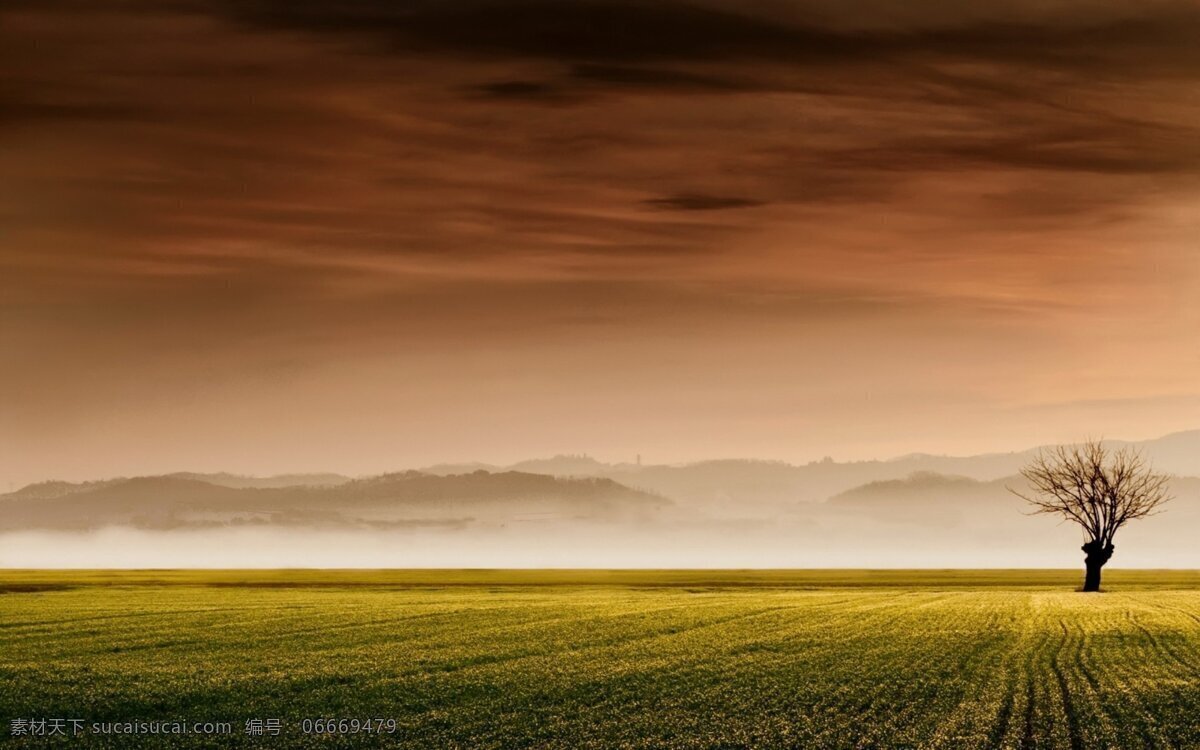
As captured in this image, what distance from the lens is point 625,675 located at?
35656mm

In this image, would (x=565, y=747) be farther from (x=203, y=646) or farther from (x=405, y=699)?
(x=203, y=646)

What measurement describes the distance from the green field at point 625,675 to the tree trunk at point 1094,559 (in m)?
32.1

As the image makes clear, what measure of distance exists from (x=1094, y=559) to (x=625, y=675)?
74841 millimetres

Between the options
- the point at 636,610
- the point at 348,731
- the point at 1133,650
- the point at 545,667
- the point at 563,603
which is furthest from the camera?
the point at 563,603

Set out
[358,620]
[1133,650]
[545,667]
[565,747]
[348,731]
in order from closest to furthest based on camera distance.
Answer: [565,747] → [348,731] → [545,667] → [1133,650] → [358,620]

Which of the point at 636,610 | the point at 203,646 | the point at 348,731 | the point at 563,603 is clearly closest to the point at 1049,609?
the point at 636,610

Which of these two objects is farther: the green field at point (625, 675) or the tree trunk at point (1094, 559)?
the tree trunk at point (1094, 559)

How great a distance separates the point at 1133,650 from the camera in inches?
1692

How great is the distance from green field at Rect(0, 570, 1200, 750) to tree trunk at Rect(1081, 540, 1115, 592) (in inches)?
1264

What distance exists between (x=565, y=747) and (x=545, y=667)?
13.6 metres

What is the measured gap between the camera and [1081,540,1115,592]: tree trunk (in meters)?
96.6

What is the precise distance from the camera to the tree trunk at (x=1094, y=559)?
96.6 m

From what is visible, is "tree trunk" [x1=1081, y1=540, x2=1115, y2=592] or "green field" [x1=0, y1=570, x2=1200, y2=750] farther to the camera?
"tree trunk" [x1=1081, y1=540, x2=1115, y2=592]

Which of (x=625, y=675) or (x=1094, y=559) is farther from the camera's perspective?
(x=1094, y=559)
